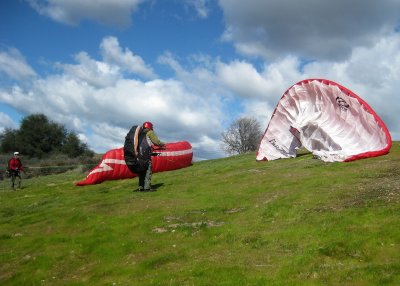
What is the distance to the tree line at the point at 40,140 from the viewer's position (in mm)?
83750

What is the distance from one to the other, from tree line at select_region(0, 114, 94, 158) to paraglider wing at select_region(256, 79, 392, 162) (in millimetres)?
59911

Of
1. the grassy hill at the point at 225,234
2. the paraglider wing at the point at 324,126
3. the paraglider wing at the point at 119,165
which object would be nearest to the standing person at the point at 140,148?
the grassy hill at the point at 225,234

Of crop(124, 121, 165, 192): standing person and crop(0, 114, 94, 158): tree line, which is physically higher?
crop(0, 114, 94, 158): tree line

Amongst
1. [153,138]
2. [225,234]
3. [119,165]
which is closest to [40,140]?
[119,165]

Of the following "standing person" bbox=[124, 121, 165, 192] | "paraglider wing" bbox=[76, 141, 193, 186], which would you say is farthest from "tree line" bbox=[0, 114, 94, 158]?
"standing person" bbox=[124, 121, 165, 192]

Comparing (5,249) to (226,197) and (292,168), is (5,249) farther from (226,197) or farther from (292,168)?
(292,168)

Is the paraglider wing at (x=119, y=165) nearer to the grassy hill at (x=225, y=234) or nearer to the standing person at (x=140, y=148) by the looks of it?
the standing person at (x=140, y=148)

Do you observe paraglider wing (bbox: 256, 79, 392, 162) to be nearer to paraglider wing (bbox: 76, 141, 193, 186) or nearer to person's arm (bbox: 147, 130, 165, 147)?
paraglider wing (bbox: 76, 141, 193, 186)

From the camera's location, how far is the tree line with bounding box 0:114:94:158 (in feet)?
275

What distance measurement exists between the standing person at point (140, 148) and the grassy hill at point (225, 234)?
1.28 metres

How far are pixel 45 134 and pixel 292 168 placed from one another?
72.1 metres

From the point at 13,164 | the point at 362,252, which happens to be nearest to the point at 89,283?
the point at 362,252

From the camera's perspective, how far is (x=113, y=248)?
12.8 metres

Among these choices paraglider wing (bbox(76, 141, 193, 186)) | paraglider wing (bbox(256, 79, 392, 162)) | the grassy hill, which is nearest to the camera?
the grassy hill
